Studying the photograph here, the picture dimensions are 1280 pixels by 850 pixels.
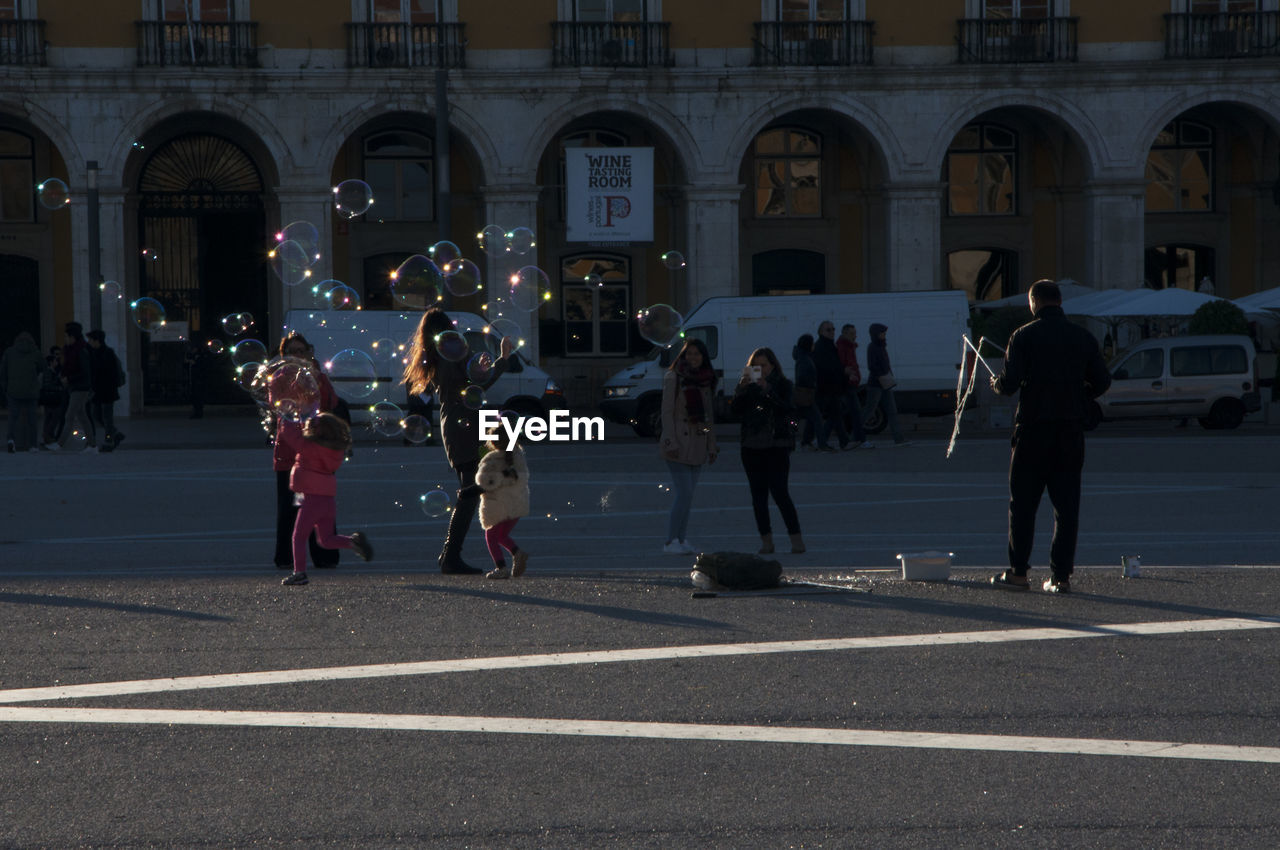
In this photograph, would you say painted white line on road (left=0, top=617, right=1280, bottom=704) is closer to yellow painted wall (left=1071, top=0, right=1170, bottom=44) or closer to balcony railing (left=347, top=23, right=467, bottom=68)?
balcony railing (left=347, top=23, right=467, bottom=68)

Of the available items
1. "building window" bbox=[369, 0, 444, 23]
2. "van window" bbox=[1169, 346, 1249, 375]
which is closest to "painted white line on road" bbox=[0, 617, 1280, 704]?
"van window" bbox=[1169, 346, 1249, 375]

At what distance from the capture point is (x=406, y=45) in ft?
104

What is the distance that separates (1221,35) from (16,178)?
25999mm

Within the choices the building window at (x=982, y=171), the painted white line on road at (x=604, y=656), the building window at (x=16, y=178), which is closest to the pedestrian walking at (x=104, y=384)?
the building window at (x=16, y=178)

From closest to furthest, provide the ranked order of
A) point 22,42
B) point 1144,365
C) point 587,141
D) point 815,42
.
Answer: point 1144,365 < point 22,42 < point 815,42 < point 587,141

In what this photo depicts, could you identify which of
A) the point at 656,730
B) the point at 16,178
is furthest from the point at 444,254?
the point at 16,178

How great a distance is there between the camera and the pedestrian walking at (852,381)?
67.6 feet

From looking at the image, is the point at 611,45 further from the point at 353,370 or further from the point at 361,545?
the point at 361,545

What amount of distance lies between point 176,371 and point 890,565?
2613 centimetres

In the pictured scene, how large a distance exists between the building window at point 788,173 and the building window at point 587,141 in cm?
320

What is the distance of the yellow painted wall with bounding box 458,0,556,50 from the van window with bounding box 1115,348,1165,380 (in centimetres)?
1374

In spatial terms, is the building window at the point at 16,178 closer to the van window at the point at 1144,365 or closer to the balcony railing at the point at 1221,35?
the van window at the point at 1144,365

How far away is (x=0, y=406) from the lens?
33125mm

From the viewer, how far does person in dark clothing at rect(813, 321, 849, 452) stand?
20219 millimetres
